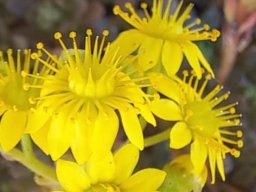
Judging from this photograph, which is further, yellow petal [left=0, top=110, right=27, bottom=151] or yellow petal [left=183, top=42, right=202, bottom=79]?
yellow petal [left=183, top=42, right=202, bottom=79]

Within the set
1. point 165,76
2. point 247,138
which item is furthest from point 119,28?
point 165,76

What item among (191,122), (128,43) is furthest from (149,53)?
(191,122)

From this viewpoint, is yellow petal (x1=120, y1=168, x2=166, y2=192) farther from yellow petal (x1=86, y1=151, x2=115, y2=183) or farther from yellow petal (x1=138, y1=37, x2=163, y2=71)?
yellow petal (x1=138, y1=37, x2=163, y2=71)

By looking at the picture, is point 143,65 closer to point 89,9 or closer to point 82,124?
point 82,124

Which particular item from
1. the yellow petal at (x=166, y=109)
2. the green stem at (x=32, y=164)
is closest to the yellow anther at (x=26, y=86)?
the green stem at (x=32, y=164)

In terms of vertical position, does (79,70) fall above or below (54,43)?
below

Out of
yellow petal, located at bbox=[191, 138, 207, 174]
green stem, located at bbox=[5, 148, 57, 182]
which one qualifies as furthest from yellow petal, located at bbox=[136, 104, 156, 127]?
green stem, located at bbox=[5, 148, 57, 182]
